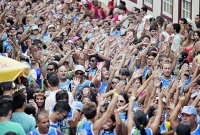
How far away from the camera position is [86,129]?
10.2 meters

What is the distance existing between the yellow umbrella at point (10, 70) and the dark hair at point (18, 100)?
1.60 feet

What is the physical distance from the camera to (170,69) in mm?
13805

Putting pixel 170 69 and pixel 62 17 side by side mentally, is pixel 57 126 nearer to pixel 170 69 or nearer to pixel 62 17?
pixel 170 69

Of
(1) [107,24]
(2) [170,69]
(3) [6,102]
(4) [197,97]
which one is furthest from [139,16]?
(3) [6,102]

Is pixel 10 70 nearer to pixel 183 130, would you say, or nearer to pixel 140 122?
pixel 140 122

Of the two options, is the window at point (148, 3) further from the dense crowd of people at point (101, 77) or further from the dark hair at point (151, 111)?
the dark hair at point (151, 111)

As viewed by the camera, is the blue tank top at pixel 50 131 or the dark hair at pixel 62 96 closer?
the blue tank top at pixel 50 131

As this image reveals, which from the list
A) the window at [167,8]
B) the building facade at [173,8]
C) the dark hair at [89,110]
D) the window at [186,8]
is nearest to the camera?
the dark hair at [89,110]

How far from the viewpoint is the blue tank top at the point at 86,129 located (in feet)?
33.4

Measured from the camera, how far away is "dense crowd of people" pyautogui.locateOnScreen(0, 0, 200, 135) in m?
10.4

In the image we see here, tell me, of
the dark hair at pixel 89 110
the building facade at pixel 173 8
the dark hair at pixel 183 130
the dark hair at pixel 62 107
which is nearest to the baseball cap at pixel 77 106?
the dark hair at pixel 62 107

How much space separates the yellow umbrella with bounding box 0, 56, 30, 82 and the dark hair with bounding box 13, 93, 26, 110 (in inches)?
19.2

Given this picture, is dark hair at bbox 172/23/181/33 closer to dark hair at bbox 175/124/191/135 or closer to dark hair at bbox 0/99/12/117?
dark hair at bbox 175/124/191/135

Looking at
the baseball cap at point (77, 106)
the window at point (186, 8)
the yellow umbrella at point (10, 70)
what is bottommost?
the window at point (186, 8)
